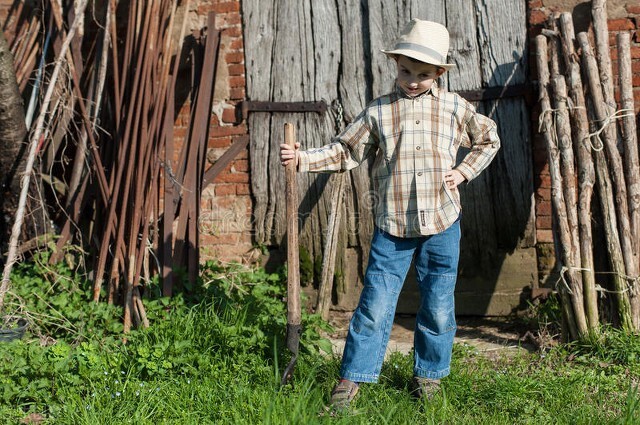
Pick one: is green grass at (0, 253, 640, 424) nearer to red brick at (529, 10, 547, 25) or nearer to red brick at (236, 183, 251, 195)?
red brick at (236, 183, 251, 195)

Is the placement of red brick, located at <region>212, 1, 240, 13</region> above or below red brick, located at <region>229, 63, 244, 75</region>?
above

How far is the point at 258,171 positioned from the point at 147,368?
2005mm

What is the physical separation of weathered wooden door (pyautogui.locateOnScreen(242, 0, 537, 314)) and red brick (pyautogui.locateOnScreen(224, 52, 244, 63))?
6 centimetres

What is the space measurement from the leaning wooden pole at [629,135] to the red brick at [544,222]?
0.59 meters

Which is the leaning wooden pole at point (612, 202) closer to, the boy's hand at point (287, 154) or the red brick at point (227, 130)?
the boy's hand at point (287, 154)

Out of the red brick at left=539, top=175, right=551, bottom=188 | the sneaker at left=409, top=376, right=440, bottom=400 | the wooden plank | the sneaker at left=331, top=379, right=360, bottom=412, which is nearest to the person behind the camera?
the sneaker at left=331, top=379, right=360, bottom=412

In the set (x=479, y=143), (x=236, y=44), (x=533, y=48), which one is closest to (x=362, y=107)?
(x=236, y=44)

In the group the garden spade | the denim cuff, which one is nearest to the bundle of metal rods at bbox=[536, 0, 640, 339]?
the denim cuff

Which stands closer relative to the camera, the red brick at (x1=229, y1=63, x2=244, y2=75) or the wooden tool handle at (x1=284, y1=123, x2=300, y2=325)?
the wooden tool handle at (x1=284, y1=123, x2=300, y2=325)

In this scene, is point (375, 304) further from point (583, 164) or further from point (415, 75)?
point (583, 164)

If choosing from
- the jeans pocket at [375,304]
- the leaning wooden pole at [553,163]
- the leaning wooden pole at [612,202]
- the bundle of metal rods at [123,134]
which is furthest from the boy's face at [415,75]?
the bundle of metal rods at [123,134]

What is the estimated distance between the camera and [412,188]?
325 cm

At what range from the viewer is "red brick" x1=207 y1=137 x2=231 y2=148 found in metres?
5.24

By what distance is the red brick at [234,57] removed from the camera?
5.16 m
